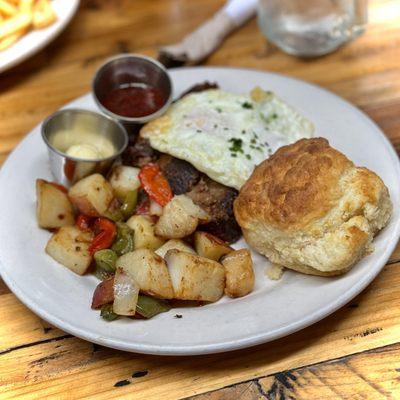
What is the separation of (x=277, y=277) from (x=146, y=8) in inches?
128

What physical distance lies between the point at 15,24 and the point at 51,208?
5.84 feet

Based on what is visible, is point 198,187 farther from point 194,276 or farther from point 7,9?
point 7,9

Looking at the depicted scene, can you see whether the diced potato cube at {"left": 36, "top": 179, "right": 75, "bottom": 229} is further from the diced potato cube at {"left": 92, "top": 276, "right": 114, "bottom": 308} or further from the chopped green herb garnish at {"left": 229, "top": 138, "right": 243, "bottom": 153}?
the chopped green herb garnish at {"left": 229, "top": 138, "right": 243, "bottom": 153}

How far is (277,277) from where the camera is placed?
11.5 ft

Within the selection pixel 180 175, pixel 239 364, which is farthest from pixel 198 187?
pixel 239 364

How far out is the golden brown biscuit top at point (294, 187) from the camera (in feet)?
10.9

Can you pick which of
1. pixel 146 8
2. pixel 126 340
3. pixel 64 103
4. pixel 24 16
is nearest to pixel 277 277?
pixel 126 340

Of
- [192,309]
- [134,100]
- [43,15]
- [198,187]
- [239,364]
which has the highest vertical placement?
[43,15]

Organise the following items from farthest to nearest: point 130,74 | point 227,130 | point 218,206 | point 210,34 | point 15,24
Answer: point 210,34 < point 15,24 < point 130,74 < point 227,130 < point 218,206

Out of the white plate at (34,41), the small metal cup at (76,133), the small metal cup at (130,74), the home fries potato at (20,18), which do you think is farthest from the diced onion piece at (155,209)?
the home fries potato at (20,18)

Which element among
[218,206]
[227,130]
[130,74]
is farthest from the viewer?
[130,74]

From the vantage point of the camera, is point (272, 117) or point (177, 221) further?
point (272, 117)

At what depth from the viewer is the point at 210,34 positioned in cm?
529

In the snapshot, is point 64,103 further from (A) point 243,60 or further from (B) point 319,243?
(B) point 319,243
